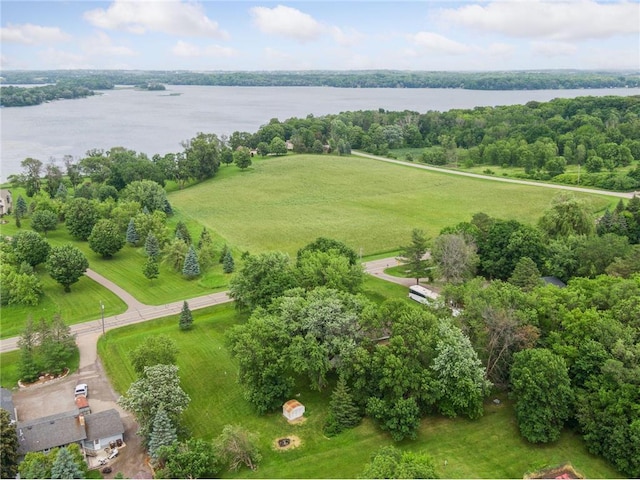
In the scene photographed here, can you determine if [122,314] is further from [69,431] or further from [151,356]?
[69,431]

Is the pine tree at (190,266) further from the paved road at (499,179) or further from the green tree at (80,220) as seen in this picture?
the paved road at (499,179)

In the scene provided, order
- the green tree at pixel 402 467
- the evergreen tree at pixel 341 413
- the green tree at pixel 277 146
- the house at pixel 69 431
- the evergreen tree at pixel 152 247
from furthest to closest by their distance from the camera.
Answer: the green tree at pixel 277 146
the evergreen tree at pixel 152 247
the evergreen tree at pixel 341 413
the house at pixel 69 431
the green tree at pixel 402 467

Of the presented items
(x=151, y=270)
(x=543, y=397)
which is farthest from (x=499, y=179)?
(x=543, y=397)

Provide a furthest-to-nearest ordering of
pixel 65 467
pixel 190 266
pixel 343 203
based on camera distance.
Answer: pixel 343 203
pixel 190 266
pixel 65 467

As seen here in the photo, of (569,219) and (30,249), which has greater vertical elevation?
(569,219)

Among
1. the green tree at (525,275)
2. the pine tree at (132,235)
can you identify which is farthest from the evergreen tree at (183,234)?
the green tree at (525,275)
